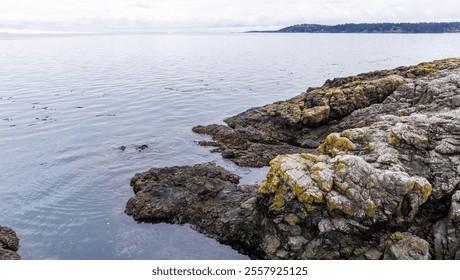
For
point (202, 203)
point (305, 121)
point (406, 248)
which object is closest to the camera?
point (406, 248)

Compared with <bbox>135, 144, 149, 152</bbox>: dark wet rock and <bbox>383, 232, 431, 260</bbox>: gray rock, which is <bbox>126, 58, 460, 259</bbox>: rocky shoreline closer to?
<bbox>383, 232, 431, 260</bbox>: gray rock

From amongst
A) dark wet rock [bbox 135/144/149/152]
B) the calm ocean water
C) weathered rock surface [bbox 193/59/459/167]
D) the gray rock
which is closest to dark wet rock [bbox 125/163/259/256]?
the calm ocean water

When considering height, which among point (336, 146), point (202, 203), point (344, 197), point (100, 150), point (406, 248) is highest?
point (336, 146)

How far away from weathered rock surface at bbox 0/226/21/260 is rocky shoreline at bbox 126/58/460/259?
21.7ft

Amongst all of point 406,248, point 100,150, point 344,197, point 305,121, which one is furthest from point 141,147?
point 406,248

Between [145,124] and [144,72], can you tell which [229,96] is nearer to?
[145,124]

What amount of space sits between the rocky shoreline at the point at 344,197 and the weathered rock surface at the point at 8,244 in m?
6.62

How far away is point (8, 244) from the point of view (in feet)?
61.2

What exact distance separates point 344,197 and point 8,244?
18.5 metres

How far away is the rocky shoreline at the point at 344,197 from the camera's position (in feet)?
52.5

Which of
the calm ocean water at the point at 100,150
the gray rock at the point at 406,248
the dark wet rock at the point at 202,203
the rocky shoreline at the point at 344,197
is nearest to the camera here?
the gray rock at the point at 406,248

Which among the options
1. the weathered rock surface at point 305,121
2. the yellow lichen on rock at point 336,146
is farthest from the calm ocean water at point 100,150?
the yellow lichen on rock at point 336,146

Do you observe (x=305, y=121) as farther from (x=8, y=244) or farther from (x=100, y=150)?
(x=8, y=244)

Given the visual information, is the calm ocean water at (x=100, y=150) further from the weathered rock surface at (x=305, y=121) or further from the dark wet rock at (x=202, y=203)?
the weathered rock surface at (x=305, y=121)
